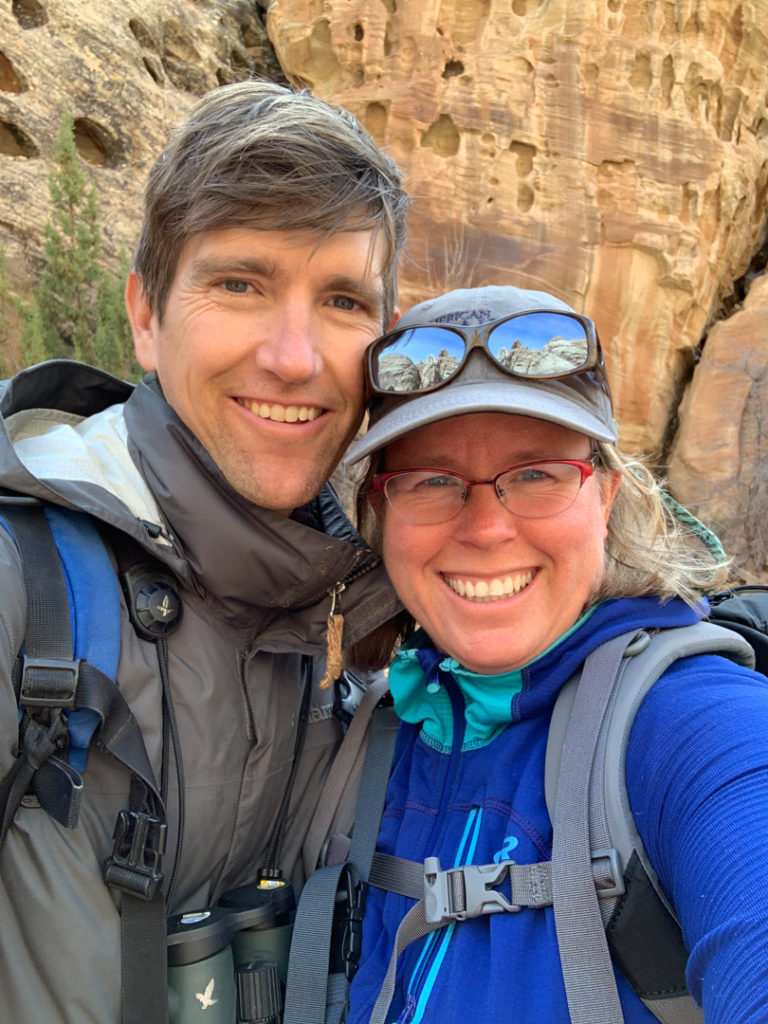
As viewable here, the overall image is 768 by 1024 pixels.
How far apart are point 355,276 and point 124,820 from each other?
1074 mm

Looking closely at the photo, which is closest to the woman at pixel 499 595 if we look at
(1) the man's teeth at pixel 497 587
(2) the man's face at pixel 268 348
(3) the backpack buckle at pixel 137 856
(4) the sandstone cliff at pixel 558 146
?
(1) the man's teeth at pixel 497 587

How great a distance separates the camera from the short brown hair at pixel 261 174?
145 centimetres

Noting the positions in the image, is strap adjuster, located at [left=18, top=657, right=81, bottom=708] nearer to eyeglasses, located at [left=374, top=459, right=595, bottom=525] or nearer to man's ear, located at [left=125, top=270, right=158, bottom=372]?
eyeglasses, located at [left=374, top=459, right=595, bottom=525]

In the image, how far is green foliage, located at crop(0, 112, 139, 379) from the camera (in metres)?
7.99

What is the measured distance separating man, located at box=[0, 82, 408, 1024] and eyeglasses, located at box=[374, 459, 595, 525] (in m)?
0.22

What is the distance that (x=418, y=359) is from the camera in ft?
4.64

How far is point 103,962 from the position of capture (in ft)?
3.67

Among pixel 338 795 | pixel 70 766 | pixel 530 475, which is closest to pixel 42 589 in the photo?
pixel 70 766

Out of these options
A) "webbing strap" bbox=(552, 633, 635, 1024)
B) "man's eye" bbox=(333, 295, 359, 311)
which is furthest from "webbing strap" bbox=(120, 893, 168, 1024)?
"man's eye" bbox=(333, 295, 359, 311)

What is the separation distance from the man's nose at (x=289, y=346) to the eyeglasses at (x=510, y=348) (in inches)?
6.7

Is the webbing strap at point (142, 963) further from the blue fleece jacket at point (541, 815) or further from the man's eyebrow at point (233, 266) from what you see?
the man's eyebrow at point (233, 266)

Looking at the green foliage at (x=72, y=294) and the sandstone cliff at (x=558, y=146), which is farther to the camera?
the sandstone cliff at (x=558, y=146)

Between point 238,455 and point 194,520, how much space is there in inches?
6.5

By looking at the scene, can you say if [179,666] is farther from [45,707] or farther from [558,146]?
[558,146]
